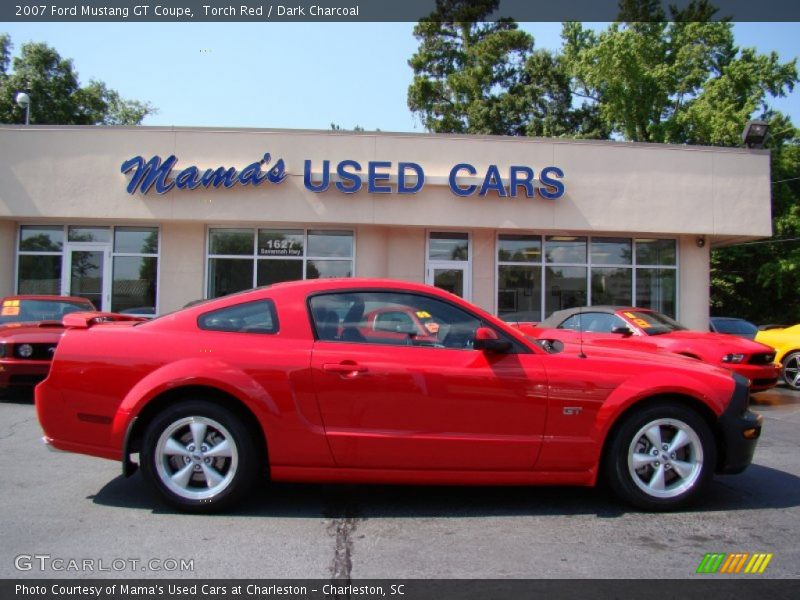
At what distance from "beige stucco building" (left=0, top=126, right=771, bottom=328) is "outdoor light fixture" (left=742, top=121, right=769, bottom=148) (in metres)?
0.32

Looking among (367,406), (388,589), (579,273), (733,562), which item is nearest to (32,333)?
(367,406)

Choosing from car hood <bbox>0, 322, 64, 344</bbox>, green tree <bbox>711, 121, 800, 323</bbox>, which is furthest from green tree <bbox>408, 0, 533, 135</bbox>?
car hood <bbox>0, 322, 64, 344</bbox>

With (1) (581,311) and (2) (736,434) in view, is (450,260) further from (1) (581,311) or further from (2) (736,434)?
(2) (736,434)

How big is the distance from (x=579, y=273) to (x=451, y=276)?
3227mm

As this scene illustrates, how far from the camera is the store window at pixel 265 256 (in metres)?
15.1

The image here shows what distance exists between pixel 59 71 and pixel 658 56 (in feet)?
99.8

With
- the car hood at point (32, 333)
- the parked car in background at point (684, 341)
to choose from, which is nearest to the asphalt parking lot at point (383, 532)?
the car hood at point (32, 333)

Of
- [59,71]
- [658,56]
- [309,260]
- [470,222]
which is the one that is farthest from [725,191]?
[59,71]

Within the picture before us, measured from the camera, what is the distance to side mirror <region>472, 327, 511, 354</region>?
13.6 ft

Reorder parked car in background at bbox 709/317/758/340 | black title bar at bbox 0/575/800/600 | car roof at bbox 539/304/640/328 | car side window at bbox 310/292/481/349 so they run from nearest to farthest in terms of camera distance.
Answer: black title bar at bbox 0/575/800/600
car side window at bbox 310/292/481/349
car roof at bbox 539/304/640/328
parked car in background at bbox 709/317/758/340

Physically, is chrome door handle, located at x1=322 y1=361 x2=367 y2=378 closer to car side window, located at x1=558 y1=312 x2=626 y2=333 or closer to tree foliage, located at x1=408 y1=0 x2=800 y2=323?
car side window, located at x1=558 y1=312 x2=626 y2=333

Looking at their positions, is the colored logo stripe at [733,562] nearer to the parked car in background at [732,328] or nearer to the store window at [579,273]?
the store window at [579,273]

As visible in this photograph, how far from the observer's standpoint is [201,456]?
4113mm

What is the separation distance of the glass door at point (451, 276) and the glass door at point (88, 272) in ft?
25.1
